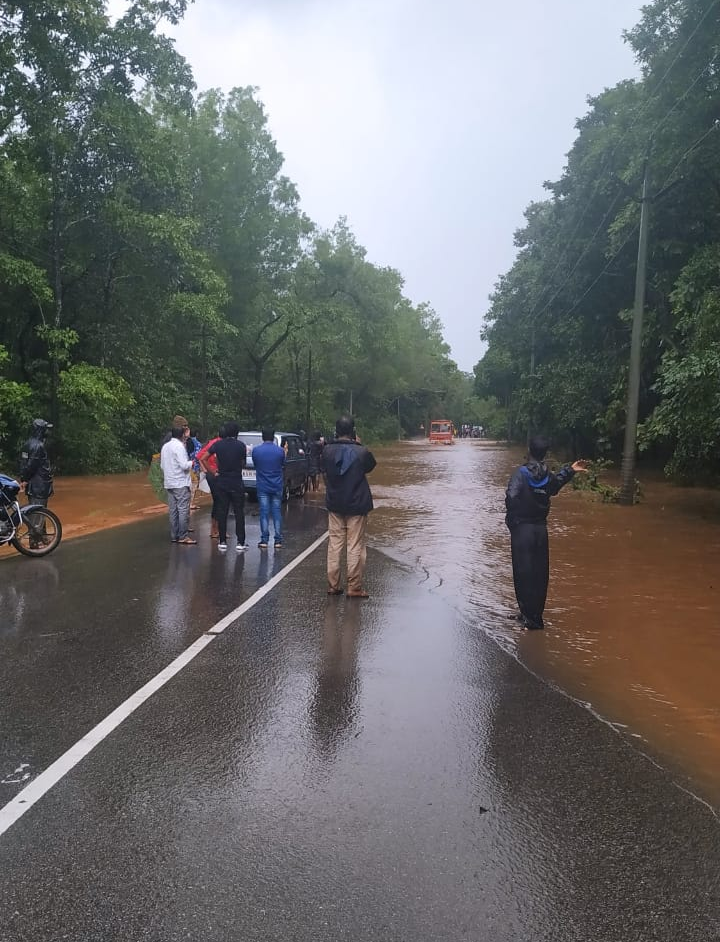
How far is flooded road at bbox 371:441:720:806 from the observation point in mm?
4902

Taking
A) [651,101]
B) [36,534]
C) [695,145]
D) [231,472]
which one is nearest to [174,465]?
[231,472]

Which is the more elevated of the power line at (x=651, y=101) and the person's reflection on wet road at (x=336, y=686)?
the power line at (x=651, y=101)

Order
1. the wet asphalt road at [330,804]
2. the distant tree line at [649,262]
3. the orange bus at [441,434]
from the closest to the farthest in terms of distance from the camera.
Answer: the wet asphalt road at [330,804] < the distant tree line at [649,262] < the orange bus at [441,434]

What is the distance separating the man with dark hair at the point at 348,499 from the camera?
7910 millimetres

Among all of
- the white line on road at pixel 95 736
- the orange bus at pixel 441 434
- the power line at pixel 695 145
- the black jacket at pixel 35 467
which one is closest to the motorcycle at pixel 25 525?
the black jacket at pixel 35 467

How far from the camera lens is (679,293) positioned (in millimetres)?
16188

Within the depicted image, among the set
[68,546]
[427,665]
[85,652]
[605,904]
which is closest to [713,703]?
[427,665]

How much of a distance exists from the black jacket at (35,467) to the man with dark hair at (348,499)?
18.2ft

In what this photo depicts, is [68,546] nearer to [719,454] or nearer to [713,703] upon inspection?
[713,703]

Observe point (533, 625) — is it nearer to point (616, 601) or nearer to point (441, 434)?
point (616, 601)

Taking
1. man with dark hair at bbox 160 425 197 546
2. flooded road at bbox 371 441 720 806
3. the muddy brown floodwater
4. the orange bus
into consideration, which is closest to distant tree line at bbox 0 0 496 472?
the muddy brown floodwater

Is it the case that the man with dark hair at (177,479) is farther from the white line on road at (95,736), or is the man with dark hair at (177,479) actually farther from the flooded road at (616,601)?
the white line on road at (95,736)

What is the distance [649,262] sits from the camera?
79.4 ft

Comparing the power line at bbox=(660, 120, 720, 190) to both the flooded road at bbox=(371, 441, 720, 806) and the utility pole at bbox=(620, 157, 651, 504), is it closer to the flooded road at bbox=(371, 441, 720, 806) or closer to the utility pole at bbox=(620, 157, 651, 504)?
the utility pole at bbox=(620, 157, 651, 504)
